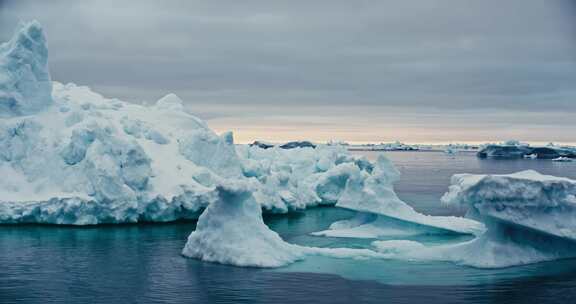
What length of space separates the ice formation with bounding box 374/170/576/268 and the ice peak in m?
23.1

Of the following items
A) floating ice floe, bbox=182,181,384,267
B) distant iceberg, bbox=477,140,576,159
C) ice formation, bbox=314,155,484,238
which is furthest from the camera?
distant iceberg, bbox=477,140,576,159

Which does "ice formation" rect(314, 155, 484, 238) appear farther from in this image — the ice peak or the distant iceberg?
the distant iceberg

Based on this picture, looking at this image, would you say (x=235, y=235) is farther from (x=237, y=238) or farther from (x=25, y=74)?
(x=25, y=74)

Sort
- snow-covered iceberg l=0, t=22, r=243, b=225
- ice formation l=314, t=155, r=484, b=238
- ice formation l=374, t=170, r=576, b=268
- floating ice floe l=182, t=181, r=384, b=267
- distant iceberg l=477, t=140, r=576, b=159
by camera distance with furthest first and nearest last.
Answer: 1. distant iceberg l=477, t=140, r=576, b=159
2. snow-covered iceberg l=0, t=22, r=243, b=225
3. ice formation l=314, t=155, r=484, b=238
4. floating ice floe l=182, t=181, r=384, b=267
5. ice formation l=374, t=170, r=576, b=268

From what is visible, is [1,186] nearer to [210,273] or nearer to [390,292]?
[210,273]

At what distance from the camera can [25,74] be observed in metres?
37.6

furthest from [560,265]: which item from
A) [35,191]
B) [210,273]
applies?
[35,191]

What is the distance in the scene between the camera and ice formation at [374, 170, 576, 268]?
848 inches

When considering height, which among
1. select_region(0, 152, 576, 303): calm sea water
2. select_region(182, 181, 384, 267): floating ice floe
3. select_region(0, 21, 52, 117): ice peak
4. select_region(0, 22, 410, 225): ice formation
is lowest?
select_region(0, 152, 576, 303): calm sea water

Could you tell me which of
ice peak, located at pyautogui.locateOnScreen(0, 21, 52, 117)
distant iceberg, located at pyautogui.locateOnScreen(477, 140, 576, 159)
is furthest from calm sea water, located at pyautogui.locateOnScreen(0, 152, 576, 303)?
distant iceberg, located at pyautogui.locateOnScreen(477, 140, 576, 159)

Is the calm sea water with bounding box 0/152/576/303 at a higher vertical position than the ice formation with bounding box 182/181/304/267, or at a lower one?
lower

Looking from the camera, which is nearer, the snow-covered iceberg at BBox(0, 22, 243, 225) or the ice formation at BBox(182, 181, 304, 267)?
the ice formation at BBox(182, 181, 304, 267)

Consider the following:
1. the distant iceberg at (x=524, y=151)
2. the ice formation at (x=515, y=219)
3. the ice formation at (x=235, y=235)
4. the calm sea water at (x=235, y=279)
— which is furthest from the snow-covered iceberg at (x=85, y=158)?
the distant iceberg at (x=524, y=151)

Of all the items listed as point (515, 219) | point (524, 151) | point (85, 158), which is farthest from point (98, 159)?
point (524, 151)
